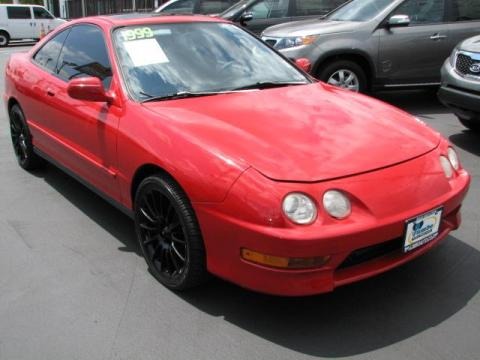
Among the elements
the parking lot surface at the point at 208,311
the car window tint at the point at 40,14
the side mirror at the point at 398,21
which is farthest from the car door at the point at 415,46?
the car window tint at the point at 40,14

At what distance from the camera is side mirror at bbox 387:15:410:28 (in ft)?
24.0

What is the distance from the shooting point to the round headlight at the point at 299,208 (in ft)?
8.45

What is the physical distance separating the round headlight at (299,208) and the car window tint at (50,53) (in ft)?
9.29

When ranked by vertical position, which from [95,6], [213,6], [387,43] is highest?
[387,43]

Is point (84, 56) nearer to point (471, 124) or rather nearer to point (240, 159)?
point (240, 159)

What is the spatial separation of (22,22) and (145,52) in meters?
22.4

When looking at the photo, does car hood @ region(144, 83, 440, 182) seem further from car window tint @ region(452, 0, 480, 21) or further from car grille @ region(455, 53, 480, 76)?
car window tint @ region(452, 0, 480, 21)

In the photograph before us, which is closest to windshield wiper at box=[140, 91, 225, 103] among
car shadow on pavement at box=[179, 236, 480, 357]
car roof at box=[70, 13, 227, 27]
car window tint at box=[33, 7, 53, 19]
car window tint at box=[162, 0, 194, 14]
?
car roof at box=[70, 13, 227, 27]

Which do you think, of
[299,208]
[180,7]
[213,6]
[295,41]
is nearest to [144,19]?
[299,208]

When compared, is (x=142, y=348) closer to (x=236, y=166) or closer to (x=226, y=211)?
(x=226, y=211)

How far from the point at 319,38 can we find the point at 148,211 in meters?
4.91

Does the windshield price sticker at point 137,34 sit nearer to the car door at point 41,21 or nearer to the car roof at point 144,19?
the car roof at point 144,19

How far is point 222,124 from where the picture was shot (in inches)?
123

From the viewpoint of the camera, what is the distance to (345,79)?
7590 millimetres
